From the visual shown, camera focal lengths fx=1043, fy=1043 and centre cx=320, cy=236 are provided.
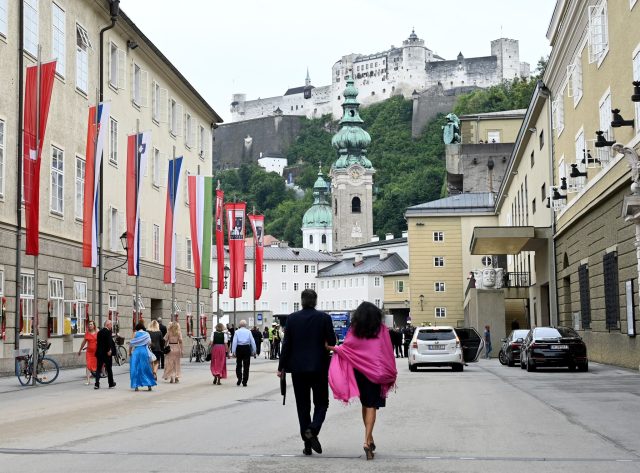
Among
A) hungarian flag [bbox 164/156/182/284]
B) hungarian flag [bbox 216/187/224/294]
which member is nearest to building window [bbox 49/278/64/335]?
hungarian flag [bbox 164/156/182/284]

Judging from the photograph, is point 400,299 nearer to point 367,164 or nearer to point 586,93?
point 367,164

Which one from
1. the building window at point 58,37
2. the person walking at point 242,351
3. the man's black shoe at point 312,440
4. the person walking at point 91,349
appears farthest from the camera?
the building window at point 58,37

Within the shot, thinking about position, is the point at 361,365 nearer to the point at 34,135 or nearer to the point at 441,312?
the point at 34,135

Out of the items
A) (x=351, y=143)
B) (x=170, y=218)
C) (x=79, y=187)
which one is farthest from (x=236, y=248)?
(x=351, y=143)

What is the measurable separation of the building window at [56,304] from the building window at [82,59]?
263 inches

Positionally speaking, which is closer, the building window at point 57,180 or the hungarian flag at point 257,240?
the building window at point 57,180

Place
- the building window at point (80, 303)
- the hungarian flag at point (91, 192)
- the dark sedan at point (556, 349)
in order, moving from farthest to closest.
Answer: the building window at point (80, 303) < the dark sedan at point (556, 349) < the hungarian flag at point (91, 192)

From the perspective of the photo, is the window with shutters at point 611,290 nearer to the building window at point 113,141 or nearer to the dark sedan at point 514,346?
the dark sedan at point 514,346

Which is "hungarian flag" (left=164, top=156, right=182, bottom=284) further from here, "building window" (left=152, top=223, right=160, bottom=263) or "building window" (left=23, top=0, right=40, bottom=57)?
"building window" (left=23, top=0, right=40, bottom=57)

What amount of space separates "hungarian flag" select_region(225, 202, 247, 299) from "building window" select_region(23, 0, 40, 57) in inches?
700

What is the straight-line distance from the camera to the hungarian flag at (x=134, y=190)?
31578mm

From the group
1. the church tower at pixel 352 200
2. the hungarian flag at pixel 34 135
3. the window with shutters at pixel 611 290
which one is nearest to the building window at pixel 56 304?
the hungarian flag at pixel 34 135

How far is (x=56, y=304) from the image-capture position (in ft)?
99.2

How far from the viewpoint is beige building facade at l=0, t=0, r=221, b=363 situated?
27.0 metres
